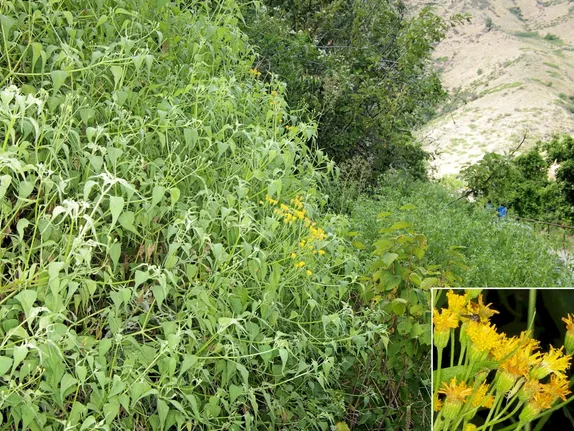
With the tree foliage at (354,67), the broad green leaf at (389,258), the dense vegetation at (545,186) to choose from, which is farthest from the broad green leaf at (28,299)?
the dense vegetation at (545,186)

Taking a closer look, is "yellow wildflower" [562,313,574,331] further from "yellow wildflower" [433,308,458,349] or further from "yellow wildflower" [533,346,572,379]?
"yellow wildflower" [433,308,458,349]

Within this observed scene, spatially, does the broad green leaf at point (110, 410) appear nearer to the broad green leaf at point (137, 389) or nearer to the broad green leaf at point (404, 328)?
the broad green leaf at point (137, 389)

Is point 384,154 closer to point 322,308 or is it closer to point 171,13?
point 171,13

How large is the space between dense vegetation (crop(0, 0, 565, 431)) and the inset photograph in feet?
1.56

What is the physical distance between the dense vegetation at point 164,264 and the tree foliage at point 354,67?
2.47m

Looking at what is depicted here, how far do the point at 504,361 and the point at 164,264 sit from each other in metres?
1.02

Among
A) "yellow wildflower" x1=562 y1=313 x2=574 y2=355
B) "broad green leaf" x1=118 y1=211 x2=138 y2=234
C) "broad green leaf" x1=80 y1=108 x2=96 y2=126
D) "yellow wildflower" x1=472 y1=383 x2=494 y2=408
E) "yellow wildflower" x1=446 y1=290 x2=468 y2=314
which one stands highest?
"yellow wildflower" x1=562 y1=313 x2=574 y2=355

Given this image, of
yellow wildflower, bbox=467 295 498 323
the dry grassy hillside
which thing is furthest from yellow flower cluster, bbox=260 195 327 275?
the dry grassy hillside

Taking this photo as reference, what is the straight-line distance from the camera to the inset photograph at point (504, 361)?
116 centimetres

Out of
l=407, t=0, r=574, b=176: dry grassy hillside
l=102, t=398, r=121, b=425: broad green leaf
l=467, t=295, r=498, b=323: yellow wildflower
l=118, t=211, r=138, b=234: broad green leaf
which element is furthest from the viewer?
l=407, t=0, r=574, b=176: dry grassy hillside

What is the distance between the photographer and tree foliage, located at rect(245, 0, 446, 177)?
17.9 ft

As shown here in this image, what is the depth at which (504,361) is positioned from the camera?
46.9 inches

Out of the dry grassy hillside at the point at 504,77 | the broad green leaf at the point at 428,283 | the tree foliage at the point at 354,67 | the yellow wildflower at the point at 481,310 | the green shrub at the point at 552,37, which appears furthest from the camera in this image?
the green shrub at the point at 552,37

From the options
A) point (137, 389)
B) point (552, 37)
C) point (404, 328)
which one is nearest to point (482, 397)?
point (137, 389)
